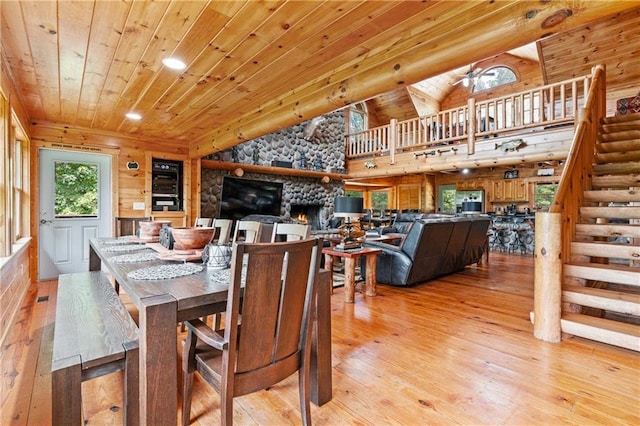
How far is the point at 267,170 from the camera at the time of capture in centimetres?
750

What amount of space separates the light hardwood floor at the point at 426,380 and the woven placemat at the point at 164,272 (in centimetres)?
73

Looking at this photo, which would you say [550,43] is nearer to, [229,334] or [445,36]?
[445,36]

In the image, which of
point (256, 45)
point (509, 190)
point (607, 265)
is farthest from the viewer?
point (509, 190)

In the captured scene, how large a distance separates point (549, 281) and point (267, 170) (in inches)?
240

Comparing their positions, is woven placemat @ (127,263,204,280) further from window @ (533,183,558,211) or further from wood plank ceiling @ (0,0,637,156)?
window @ (533,183,558,211)

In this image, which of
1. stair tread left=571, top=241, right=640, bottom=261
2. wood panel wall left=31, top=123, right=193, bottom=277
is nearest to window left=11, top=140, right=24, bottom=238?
wood panel wall left=31, top=123, right=193, bottom=277

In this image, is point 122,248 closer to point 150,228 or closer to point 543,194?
point 150,228

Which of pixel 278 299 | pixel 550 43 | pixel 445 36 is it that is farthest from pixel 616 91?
pixel 278 299

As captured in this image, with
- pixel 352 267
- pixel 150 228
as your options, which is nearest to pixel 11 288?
pixel 150 228

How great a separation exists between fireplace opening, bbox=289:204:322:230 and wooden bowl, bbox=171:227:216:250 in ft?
20.6

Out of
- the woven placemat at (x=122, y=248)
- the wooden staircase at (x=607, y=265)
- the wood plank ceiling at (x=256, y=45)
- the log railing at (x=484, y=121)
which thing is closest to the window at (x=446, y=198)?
the log railing at (x=484, y=121)

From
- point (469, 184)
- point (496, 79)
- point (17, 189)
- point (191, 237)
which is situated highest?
point (496, 79)

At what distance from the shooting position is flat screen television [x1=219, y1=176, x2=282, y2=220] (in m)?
6.96

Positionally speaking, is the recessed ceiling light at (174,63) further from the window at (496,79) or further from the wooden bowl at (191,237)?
the window at (496,79)
